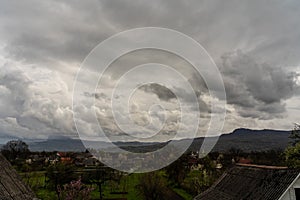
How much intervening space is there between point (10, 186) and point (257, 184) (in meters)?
16.5

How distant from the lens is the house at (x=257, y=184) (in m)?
21.1

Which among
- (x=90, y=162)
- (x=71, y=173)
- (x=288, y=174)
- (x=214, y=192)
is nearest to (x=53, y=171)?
(x=71, y=173)

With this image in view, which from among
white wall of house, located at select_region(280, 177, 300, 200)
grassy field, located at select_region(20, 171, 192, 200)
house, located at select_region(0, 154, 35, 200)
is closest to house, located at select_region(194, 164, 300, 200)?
white wall of house, located at select_region(280, 177, 300, 200)

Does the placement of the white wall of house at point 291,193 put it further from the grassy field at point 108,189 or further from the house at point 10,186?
the grassy field at point 108,189

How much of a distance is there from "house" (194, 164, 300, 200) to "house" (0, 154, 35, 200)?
14722 millimetres

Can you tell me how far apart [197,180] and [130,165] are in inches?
1622

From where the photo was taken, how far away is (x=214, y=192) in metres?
29.1

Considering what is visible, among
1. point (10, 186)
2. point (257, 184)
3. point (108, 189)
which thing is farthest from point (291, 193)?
point (108, 189)

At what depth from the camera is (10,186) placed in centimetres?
2020

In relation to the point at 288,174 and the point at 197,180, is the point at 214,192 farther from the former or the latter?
the point at 197,180

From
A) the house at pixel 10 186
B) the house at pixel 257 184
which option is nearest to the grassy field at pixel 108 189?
the house at pixel 257 184

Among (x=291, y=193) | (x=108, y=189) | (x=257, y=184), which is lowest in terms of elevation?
(x=108, y=189)

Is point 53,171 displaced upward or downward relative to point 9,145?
downward

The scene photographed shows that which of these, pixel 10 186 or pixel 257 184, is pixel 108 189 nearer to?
pixel 257 184
